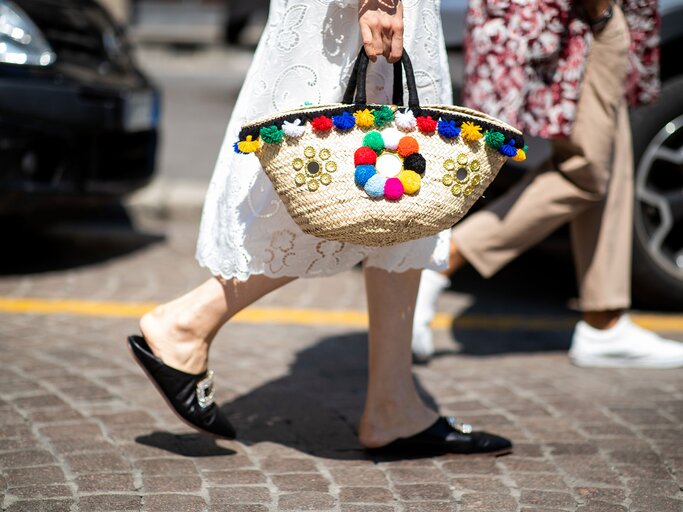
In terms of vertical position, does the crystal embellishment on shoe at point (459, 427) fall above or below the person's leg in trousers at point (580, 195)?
below

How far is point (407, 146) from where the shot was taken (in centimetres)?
225

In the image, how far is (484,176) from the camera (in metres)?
2.34

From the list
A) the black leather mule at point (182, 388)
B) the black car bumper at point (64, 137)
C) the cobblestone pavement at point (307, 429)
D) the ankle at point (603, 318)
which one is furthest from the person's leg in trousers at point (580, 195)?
the black car bumper at point (64, 137)

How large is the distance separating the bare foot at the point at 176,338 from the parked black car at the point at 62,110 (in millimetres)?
2046

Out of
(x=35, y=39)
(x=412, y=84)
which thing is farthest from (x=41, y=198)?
(x=412, y=84)

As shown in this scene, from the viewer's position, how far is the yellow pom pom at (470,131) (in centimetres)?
228

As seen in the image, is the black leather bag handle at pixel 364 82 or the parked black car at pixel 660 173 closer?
the black leather bag handle at pixel 364 82

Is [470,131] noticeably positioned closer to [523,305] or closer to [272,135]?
[272,135]

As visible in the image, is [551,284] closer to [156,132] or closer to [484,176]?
[156,132]

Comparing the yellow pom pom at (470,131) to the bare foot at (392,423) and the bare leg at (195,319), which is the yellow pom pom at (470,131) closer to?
the bare leg at (195,319)

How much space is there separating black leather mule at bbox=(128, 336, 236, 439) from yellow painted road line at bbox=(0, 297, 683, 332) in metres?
1.48

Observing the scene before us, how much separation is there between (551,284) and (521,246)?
1425 mm

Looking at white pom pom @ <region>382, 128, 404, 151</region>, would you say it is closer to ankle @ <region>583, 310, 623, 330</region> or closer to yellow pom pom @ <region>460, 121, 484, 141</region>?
yellow pom pom @ <region>460, 121, 484, 141</region>

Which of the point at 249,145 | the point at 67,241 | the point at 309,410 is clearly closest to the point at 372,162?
the point at 249,145
